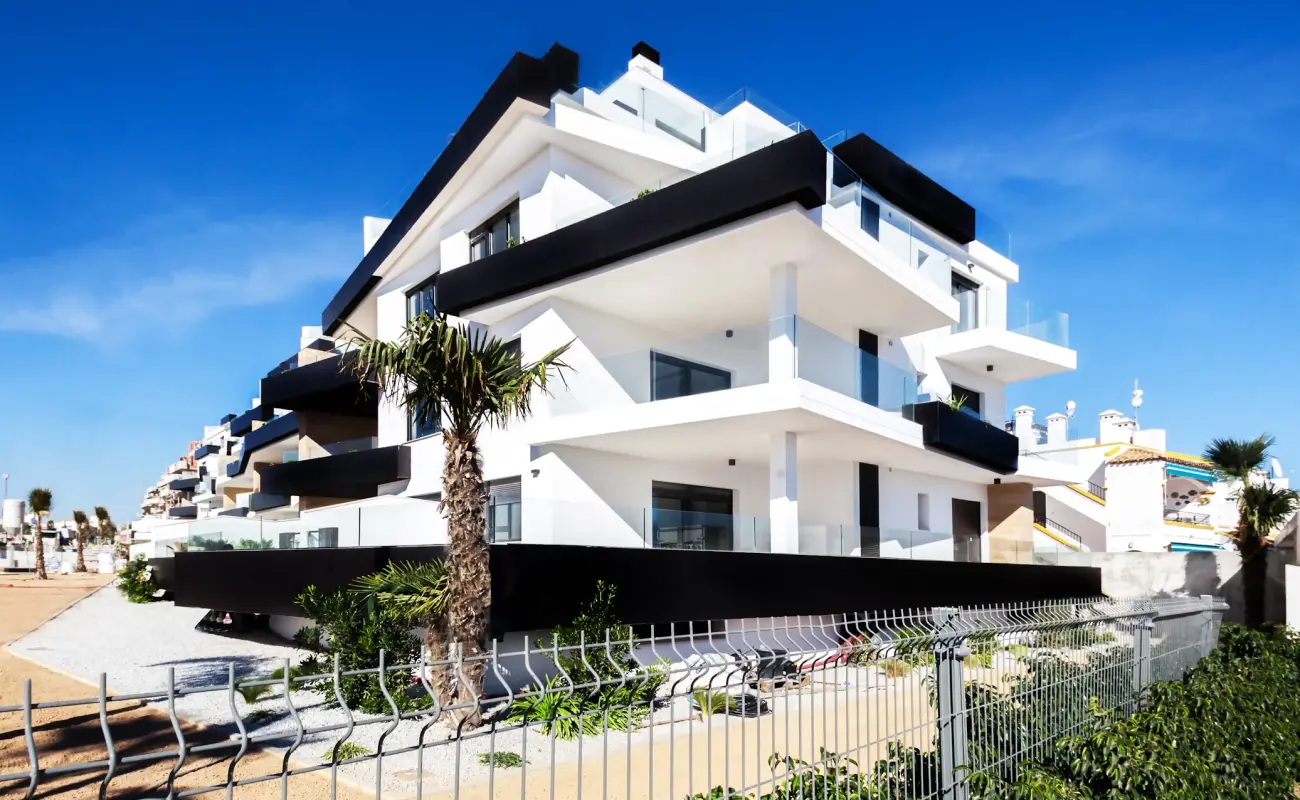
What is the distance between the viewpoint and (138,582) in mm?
31859

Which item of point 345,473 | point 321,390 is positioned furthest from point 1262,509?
point 321,390

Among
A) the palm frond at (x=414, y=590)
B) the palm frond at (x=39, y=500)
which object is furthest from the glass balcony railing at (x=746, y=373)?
the palm frond at (x=39, y=500)

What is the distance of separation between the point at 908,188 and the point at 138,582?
2941 cm

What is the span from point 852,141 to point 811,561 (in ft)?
38.7

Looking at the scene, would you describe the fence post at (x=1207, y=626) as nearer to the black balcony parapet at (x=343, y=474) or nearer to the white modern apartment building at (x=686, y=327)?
the white modern apartment building at (x=686, y=327)

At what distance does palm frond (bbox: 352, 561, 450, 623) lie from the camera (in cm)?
1214

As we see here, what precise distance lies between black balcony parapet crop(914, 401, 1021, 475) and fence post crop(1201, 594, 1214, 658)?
846 cm

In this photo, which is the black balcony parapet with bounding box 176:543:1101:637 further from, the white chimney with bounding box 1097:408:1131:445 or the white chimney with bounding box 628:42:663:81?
the white chimney with bounding box 1097:408:1131:445

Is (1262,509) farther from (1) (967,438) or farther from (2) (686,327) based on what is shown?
(2) (686,327)

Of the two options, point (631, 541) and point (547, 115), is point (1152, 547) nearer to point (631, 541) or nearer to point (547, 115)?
point (631, 541)

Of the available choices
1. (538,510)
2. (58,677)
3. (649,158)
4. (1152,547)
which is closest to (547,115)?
(649,158)

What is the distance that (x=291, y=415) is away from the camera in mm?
33406

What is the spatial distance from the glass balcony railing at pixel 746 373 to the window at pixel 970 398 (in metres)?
8.80

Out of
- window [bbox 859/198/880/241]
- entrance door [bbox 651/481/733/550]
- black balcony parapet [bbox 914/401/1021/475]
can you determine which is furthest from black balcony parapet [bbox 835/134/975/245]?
entrance door [bbox 651/481/733/550]
